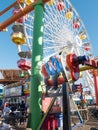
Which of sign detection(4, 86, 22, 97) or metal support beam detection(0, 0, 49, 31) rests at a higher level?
metal support beam detection(0, 0, 49, 31)

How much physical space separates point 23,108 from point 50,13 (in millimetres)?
7826

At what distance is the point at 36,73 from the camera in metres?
8.20

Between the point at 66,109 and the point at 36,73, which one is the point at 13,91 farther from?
the point at 66,109


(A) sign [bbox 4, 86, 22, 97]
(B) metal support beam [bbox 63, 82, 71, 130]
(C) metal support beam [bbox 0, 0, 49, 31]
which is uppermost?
(C) metal support beam [bbox 0, 0, 49, 31]

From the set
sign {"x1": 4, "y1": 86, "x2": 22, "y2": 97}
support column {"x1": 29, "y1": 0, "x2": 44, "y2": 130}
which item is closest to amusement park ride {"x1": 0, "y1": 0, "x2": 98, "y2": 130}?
support column {"x1": 29, "y1": 0, "x2": 44, "y2": 130}

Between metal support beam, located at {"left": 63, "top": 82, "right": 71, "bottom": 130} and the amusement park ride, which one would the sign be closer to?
the amusement park ride

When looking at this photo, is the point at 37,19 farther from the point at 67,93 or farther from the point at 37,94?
the point at 67,93

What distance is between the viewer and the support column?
25.6 feet

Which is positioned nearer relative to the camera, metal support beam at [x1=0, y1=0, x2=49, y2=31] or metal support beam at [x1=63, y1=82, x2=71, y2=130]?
metal support beam at [x1=63, y1=82, x2=71, y2=130]

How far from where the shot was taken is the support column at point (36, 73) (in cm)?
782

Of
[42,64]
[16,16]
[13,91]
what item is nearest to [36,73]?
[42,64]

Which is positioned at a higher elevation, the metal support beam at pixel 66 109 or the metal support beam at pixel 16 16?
the metal support beam at pixel 16 16

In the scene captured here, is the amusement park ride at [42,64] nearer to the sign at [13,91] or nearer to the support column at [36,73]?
the support column at [36,73]

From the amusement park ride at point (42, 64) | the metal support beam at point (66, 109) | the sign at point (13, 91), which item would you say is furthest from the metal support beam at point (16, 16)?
the sign at point (13, 91)
